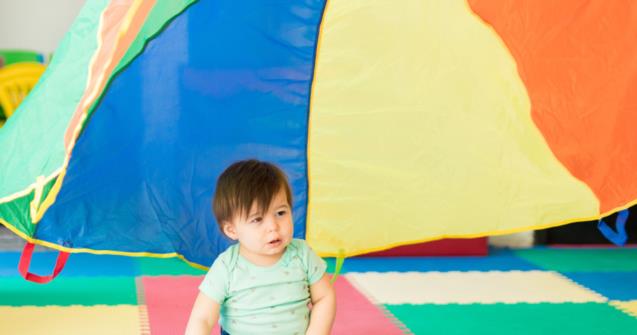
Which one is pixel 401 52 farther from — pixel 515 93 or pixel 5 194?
pixel 5 194

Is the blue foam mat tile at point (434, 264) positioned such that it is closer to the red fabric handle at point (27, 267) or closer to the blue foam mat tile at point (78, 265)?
the blue foam mat tile at point (78, 265)

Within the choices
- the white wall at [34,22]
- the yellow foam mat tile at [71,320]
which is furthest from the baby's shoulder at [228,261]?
the white wall at [34,22]

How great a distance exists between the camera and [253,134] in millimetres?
2639

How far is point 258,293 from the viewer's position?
1.84 metres

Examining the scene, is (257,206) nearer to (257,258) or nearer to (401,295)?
(257,258)

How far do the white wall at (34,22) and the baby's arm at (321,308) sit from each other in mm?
3744

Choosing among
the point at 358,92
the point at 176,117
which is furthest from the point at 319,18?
the point at 176,117

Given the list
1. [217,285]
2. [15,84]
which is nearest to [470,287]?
[217,285]

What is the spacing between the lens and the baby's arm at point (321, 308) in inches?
73.4

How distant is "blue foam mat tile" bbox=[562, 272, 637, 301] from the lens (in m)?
3.08

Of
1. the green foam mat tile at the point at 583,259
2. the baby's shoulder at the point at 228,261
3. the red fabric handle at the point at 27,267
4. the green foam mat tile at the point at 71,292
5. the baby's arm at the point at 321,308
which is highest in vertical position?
the baby's shoulder at the point at 228,261

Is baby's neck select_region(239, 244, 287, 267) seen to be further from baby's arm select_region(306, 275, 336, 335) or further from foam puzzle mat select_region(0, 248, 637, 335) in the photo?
foam puzzle mat select_region(0, 248, 637, 335)

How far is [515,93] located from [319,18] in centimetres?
53

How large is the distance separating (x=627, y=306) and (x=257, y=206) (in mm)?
1545
